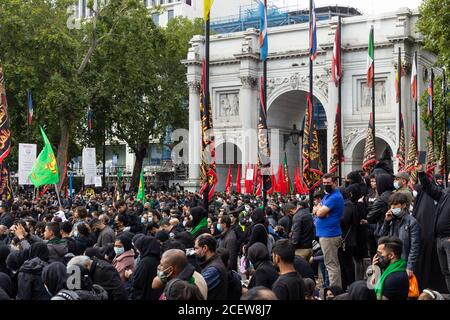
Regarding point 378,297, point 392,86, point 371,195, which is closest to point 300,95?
point 392,86

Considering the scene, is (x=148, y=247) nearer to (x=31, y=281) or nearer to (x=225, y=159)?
(x=31, y=281)

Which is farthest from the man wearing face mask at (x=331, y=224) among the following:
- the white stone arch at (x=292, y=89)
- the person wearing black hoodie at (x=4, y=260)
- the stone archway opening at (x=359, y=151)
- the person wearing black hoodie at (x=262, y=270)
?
the white stone arch at (x=292, y=89)

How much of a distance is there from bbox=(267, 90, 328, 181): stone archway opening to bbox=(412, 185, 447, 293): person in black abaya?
36.1 m

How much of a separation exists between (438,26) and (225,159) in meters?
19.9

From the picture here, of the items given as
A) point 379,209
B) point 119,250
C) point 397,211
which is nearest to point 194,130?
point 379,209

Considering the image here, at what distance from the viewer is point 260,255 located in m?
7.68

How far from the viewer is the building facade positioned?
41.8 metres

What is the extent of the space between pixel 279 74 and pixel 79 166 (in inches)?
1260

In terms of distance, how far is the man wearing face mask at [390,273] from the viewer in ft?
20.7

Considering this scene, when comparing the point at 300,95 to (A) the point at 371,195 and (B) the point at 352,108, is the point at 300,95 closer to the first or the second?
(B) the point at 352,108

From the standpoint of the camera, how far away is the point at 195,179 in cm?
4784

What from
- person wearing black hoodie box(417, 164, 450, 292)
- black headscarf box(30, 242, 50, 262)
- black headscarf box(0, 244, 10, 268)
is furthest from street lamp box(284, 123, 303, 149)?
black headscarf box(30, 242, 50, 262)

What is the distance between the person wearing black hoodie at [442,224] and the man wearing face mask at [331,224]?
1.34m

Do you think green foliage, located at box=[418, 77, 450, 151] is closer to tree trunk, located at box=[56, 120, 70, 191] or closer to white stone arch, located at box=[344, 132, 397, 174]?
white stone arch, located at box=[344, 132, 397, 174]
